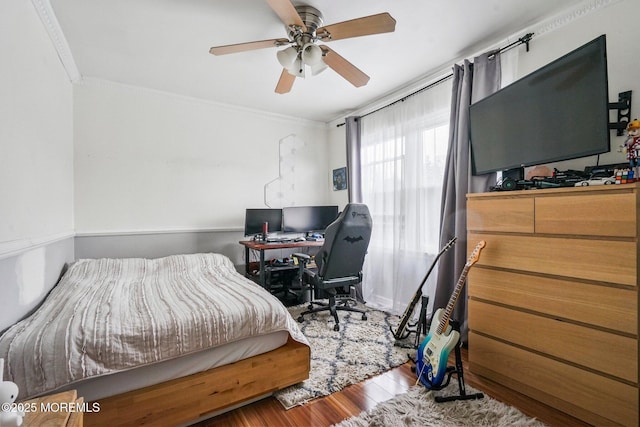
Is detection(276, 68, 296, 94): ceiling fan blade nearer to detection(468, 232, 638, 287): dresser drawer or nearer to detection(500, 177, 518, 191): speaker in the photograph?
detection(500, 177, 518, 191): speaker

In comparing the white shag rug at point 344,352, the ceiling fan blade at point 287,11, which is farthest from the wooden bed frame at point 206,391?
the ceiling fan blade at point 287,11

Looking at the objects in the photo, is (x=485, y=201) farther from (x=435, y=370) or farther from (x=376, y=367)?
(x=376, y=367)

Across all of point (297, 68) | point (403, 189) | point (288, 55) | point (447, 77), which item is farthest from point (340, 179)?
point (288, 55)

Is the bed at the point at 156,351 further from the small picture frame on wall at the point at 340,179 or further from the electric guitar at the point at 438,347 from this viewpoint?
the small picture frame on wall at the point at 340,179

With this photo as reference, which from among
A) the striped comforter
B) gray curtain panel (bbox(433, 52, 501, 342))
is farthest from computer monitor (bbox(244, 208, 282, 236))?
gray curtain panel (bbox(433, 52, 501, 342))

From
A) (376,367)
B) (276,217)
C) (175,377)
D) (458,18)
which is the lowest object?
(376,367)

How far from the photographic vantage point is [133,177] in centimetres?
302

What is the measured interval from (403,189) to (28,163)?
2.99m

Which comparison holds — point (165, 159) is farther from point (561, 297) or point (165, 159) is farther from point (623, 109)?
point (623, 109)

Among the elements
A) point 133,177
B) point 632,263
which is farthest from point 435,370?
point 133,177

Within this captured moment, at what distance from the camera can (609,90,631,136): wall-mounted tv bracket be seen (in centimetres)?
161

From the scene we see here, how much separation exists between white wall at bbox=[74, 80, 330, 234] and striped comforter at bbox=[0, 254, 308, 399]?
3.05ft

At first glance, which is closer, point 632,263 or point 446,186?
point 632,263

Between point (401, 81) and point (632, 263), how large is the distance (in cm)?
239
